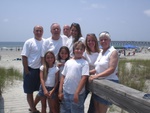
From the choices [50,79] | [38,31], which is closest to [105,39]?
[50,79]

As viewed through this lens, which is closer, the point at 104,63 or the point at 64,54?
the point at 104,63

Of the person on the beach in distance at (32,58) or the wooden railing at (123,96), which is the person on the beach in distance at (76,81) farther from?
the person on the beach in distance at (32,58)

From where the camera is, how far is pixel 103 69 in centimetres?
319

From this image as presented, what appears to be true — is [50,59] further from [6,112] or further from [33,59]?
[6,112]

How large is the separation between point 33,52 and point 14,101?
220 centimetres

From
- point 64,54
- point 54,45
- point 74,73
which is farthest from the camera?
point 54,45

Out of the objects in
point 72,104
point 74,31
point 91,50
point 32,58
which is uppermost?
point 74,31

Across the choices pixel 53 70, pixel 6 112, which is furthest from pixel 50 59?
pixel 6 112

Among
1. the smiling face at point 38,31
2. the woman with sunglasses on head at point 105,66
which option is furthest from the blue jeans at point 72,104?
the smiling face at point 38,31

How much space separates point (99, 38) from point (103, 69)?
45cm

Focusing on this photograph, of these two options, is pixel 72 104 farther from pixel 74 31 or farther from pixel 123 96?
pixel 74 31

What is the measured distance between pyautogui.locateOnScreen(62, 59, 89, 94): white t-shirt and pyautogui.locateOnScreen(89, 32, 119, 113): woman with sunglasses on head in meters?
0.15

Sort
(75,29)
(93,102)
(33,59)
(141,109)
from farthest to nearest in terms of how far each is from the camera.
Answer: (33,59) → (75,29) → (93,102) → (141,109)

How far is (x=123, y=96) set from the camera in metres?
2.45
